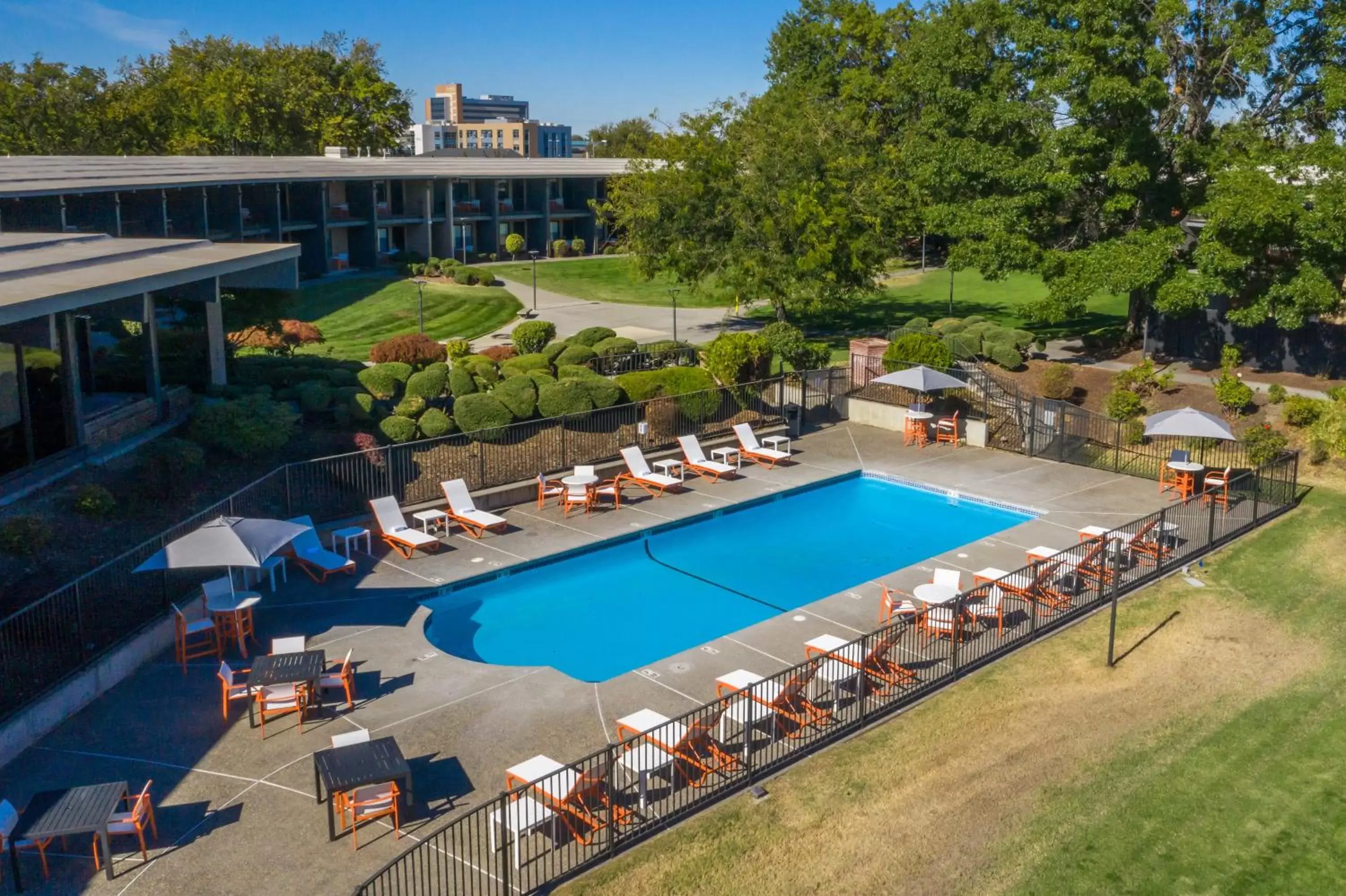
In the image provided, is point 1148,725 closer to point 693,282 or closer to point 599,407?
point 599,407

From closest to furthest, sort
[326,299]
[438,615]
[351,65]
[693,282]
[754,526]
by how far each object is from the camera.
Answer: [438,615], [754,526], [693,282], [326,299], [351,65]

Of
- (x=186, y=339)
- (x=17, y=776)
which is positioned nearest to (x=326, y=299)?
(x=186, y=339)

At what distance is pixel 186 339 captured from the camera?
85.9 ft

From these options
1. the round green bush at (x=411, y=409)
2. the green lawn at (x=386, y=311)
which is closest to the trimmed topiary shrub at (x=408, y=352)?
the round green bush at (x=411, y=409)

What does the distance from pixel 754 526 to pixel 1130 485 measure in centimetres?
842

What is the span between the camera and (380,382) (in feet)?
85.0

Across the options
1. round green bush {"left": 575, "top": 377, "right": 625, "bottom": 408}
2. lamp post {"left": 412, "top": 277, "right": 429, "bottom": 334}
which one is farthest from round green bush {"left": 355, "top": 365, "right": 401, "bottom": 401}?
lamp post {"left": 412, "top": 277, "right": 429, "bottom": 334}

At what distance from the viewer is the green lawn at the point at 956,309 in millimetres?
44656

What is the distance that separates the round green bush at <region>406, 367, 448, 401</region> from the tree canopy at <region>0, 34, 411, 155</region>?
55.5 metres

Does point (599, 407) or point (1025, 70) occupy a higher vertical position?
point (1025, 70)

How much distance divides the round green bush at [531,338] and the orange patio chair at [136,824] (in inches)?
1023

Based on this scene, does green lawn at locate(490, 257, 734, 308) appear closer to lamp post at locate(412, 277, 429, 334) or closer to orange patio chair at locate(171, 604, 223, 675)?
lamp post at locate(412, 277, 429, 334)

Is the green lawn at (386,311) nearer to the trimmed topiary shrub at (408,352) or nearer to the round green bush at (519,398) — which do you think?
the trimmed topiary shrub at (408,352)

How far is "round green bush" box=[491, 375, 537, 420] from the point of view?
25047 mm
